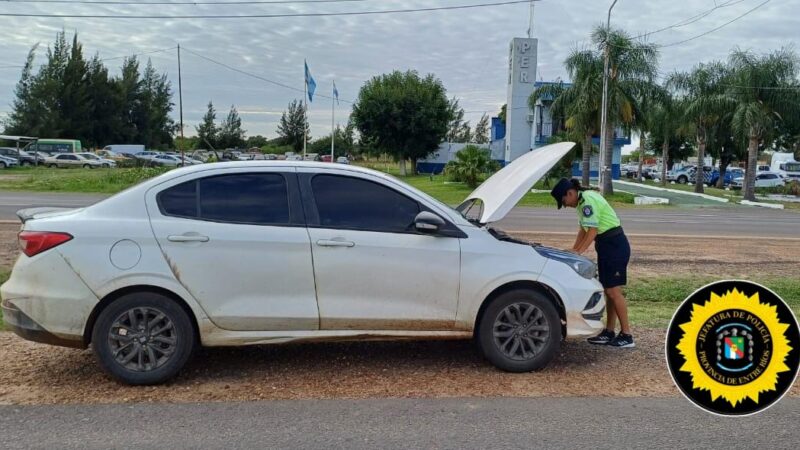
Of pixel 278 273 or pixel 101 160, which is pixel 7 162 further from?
pixel 278 273

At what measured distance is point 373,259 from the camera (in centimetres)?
488

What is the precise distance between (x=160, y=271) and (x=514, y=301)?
2675 millimetres

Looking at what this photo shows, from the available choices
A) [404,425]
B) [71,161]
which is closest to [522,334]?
[404,425]

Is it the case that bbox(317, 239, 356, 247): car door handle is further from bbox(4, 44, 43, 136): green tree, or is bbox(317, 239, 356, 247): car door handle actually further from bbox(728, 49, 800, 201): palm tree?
bbox(4, 44, 43, 136): green tree

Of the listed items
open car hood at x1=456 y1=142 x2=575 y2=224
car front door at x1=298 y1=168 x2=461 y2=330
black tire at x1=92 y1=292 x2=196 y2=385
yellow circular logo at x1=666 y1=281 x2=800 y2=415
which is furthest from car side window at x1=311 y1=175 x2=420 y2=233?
yellow circular logo at x1=666 y1=281 x2=800 y2=415

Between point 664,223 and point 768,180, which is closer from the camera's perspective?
point 664,223

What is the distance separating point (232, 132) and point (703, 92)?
7496 centimetres

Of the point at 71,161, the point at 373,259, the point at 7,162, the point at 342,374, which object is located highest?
the point at 71,161

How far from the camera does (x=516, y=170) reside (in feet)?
19.2

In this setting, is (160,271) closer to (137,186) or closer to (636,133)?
(137,186)

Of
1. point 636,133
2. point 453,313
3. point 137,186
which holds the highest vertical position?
point 636,133

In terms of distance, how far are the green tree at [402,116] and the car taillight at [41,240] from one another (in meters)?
48.1

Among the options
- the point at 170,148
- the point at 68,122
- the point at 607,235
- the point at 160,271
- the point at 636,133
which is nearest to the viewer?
→ the point at 160,271

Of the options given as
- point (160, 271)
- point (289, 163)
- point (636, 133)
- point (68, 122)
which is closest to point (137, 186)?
point (160, 271)
